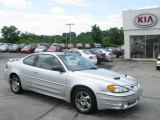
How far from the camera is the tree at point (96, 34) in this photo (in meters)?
79.0

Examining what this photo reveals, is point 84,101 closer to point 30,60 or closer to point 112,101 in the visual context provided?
point 112,101

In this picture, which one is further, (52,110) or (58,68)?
(58,68)

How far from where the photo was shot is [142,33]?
1230 inches

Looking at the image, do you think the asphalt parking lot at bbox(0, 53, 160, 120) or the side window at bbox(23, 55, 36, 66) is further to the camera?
the side window at bbox(23, 55, 36, 66)

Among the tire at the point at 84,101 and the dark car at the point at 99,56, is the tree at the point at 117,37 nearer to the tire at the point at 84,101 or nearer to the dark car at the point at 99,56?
the dark car at the point at 99,56

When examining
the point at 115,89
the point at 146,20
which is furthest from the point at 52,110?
the point at 146,20

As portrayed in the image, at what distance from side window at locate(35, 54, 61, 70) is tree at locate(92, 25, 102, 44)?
7074cm

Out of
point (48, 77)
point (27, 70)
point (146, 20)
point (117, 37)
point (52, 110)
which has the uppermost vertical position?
point (146, 20)

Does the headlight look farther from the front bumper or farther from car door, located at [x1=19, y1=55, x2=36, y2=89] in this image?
car door, located at [x1=19, y1=55, x2=36, y2=89]

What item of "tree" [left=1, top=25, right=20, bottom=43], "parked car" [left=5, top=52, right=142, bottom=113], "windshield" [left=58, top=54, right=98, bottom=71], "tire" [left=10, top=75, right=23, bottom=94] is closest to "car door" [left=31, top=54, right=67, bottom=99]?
"parked car" [left=5, top=52, right=142, bottom=113]

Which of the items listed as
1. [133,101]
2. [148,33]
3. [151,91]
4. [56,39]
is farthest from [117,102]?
[56,39]

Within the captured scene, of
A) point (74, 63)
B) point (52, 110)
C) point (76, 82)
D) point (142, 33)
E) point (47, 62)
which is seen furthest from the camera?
point (142, 33)

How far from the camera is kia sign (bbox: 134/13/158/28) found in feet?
99.6

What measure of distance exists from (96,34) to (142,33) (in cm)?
4962
